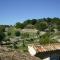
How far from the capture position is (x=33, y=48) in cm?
1717

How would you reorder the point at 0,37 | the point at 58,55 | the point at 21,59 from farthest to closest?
the point at 0,37, the point at 58,55, the point at 21,59

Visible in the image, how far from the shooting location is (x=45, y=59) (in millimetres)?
17141

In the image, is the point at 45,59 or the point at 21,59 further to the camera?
the point at 45,59

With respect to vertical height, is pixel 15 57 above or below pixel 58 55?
above

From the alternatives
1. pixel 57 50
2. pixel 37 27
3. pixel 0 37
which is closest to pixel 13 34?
pixel 37 27

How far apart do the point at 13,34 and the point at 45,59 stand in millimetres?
34515

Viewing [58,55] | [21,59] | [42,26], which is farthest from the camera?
[42,26]

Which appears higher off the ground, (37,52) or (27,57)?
(27,57)

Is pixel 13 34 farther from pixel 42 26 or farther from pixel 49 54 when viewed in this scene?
pixel 49 54

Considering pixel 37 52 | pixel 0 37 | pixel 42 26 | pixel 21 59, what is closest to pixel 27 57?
pixel 21 59

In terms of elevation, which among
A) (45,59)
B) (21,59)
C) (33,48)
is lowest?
(45,59)

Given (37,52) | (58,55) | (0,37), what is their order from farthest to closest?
(0,37) < (58,55) < (37,52)

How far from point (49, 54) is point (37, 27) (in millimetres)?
33630

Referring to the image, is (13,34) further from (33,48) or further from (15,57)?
(15,57)
